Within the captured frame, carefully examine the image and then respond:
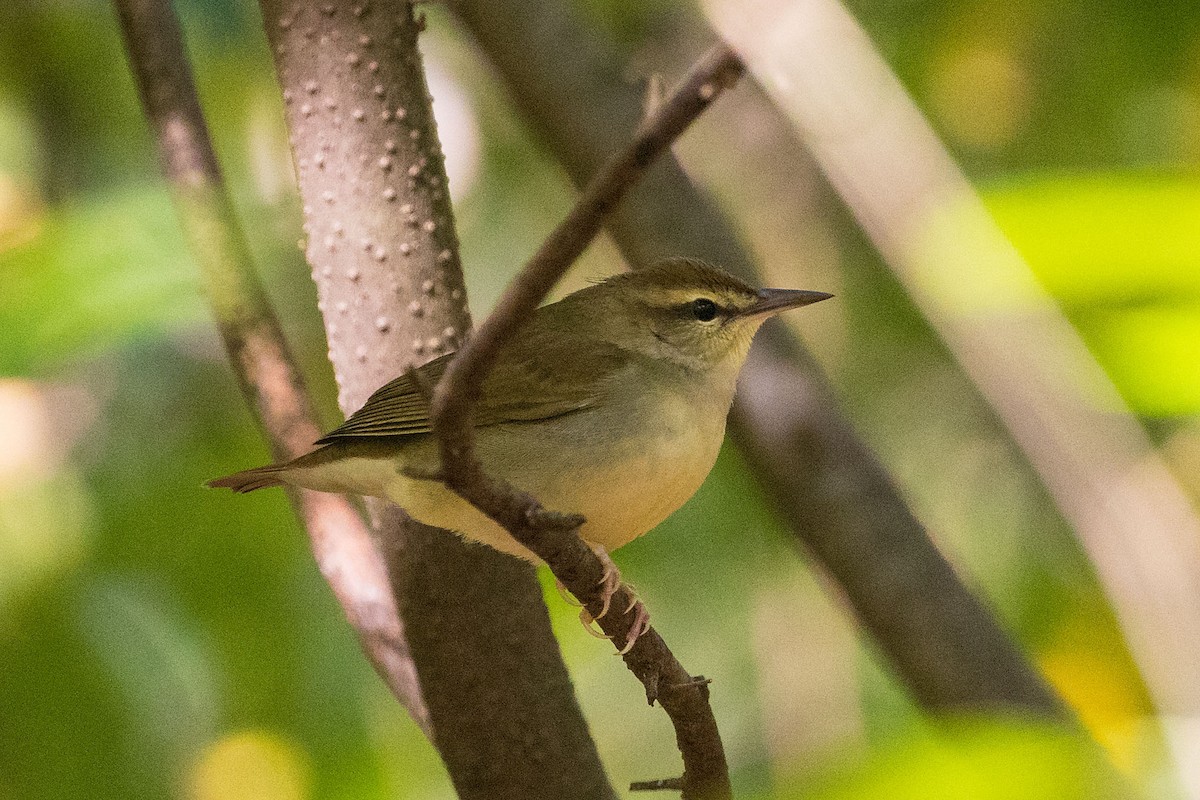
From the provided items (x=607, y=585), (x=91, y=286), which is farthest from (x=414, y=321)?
(x=607, y=585)

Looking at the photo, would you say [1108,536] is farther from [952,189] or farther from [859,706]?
[859,706]

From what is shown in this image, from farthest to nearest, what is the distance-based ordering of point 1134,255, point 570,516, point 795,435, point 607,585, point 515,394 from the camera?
point 795,435, point 515,394, point 607,585, point 570,516, point 1134,255

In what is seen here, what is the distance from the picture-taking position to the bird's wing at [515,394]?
9.45 ft

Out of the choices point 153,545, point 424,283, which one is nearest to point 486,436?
point 424,283

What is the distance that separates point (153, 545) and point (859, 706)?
2.68 metres

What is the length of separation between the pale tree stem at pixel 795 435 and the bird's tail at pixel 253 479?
126 centimetres

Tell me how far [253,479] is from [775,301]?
1440 millimetres

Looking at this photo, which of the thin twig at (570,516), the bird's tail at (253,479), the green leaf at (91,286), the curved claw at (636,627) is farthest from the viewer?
the bird's tail at (253,479)

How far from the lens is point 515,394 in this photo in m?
3.01

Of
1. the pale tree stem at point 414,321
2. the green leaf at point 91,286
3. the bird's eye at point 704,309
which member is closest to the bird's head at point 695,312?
the bird's eye at point 704,309

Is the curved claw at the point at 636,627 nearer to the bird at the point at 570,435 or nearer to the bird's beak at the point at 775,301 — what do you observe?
the bird at the point at 570,435

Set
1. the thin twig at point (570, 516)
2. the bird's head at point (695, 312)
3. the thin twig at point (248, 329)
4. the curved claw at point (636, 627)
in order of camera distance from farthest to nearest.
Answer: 1. the bird's head at point (695, 312)
2. the thin twig at point (248, 329)
3. the curved claw at point (636, 627)
4. the thin twig at point (570, 516)

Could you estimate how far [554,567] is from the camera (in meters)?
2.08

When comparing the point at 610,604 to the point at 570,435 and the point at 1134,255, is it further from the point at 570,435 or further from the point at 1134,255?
the point at 1134,255
